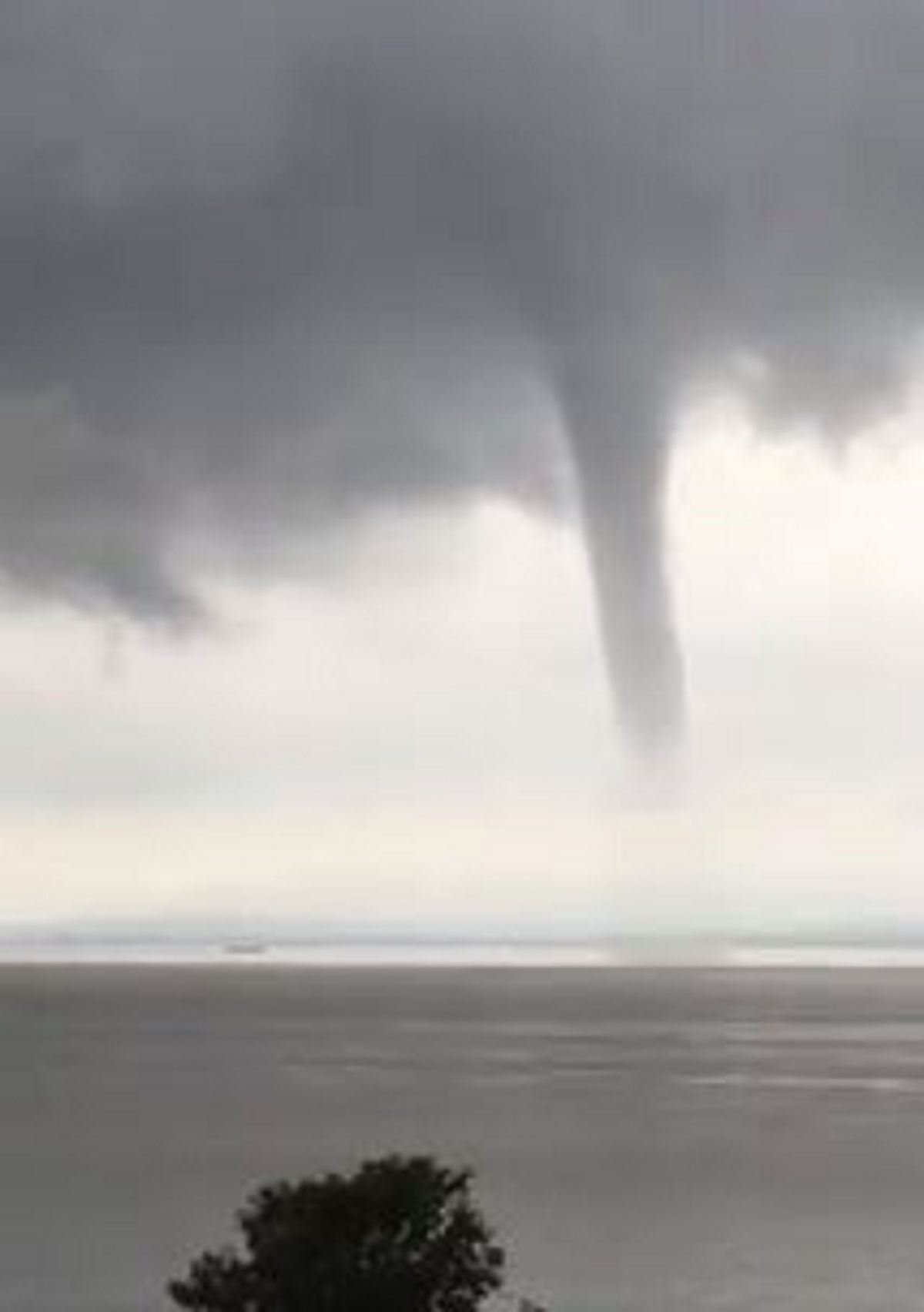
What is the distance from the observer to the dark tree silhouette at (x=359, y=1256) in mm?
30906

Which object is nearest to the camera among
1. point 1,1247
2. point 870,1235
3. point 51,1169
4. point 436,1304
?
point 436,1304

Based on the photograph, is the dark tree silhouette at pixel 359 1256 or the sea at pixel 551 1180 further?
the sea at pixel 551 1180

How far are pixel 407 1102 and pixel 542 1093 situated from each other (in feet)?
75.3

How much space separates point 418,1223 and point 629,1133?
125 m

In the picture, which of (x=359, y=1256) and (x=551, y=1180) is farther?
(x=551, y=1180)

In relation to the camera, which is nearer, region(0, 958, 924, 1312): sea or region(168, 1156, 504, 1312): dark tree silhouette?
region(168, 1156, 504, 1312): dark tree silhouette

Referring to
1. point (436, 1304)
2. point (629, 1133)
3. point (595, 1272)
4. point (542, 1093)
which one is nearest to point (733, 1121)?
point (629, 1133)

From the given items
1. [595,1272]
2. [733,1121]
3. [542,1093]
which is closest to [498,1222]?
[595,1272]

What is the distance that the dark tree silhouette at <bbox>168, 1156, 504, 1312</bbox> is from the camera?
101 feet

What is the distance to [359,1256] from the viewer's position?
31078 millimetres

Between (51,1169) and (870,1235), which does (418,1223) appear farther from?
(51,1169)

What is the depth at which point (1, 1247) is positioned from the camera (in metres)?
97.4

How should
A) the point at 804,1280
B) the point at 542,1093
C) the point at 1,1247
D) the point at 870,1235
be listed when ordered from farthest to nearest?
the point at 542,1093, the point at 870,1235, the point at 1,1247, the point at 804,1280

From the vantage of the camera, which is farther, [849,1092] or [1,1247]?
[849,1092]
